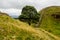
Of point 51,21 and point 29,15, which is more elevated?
point 29,15

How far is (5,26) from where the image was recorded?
760 inches

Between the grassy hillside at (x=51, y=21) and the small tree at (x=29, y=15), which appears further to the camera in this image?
the small tree at (x=29, y=15)

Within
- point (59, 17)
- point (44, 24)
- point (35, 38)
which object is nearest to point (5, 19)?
point (35, 38)

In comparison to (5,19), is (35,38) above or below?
below

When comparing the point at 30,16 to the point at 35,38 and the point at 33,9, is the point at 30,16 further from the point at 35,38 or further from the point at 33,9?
the point at 35,38

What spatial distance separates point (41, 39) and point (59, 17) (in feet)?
118

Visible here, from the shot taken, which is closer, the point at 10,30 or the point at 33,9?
the point at 10,30

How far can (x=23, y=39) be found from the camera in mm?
18344

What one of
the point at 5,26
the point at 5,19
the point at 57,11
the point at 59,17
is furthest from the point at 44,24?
the point at 5,26

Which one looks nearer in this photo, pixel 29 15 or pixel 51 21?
pixel 51 21

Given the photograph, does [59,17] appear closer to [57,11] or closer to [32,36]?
[57,11]

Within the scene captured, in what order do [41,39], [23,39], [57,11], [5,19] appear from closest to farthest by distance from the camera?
[23,39] → [41,39] → [5,19] → [57,11]

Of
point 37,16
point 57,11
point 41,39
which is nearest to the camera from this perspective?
point 41,39

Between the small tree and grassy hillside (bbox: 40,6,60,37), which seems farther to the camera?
the small tree
